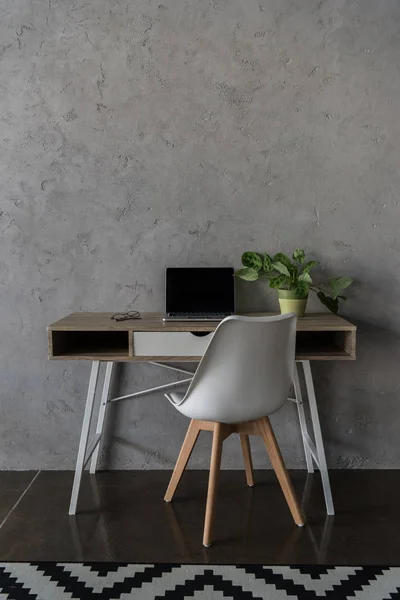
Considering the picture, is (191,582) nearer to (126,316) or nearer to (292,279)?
(126,316)

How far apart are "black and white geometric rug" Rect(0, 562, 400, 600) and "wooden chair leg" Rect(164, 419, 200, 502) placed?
0.47 meters

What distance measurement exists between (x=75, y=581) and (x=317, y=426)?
3.49ft

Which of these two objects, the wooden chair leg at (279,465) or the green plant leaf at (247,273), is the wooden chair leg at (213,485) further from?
the green plant leaf at (247,273)

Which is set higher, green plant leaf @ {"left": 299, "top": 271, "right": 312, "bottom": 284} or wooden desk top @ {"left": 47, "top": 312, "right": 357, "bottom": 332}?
green plant leaf @ {"left": 299, "top": 271, "right": 312, "bottom": 284}

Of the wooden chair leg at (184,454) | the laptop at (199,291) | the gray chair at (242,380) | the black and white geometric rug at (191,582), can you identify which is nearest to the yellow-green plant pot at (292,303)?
the laptop at (199,291)

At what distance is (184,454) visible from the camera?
8.41ft

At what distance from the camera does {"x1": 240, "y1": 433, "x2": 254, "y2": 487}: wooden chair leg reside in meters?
2.75

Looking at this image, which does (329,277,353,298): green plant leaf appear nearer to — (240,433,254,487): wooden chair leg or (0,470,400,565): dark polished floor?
(240,433,254,487): wooden chair leg

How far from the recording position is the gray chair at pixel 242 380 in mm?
2209

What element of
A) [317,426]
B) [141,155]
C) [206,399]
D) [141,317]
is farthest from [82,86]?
[317,426]

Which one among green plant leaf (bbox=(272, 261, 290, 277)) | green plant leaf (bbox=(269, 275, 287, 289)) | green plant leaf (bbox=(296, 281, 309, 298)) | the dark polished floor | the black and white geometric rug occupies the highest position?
green plant leaf (bbox=(272, 261, 290, 277))

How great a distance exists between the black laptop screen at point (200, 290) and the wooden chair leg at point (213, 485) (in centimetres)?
63

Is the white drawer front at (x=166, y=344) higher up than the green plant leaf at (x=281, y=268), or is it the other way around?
the green plant leaf at (x=281, y=268)

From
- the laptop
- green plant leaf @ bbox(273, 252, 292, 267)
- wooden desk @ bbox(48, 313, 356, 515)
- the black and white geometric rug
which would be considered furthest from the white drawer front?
the black and white geometric rug
